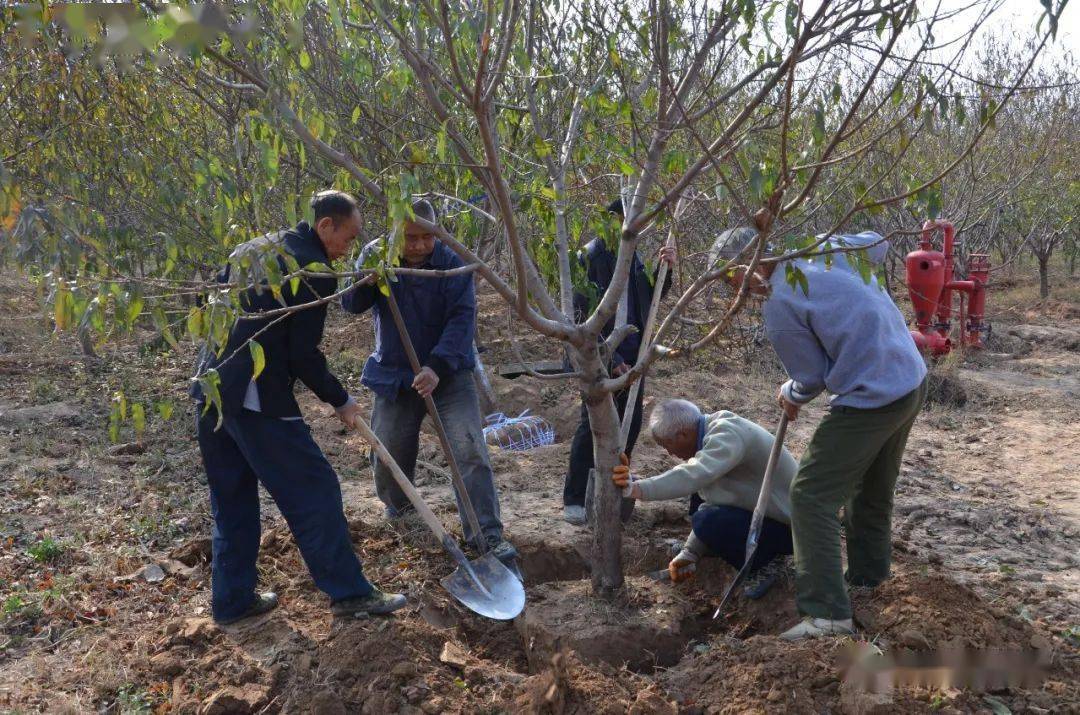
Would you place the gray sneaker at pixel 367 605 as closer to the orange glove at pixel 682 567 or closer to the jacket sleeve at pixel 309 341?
the jacket sleeve at pixel 309 341

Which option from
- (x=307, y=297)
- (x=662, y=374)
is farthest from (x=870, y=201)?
(x=662, y=374)

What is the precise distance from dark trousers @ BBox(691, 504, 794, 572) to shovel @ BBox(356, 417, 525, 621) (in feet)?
2.88

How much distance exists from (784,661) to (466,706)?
1.10 meters

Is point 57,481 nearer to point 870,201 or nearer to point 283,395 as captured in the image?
point 283,395

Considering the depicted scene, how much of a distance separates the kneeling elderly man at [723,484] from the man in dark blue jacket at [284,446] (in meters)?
1.18

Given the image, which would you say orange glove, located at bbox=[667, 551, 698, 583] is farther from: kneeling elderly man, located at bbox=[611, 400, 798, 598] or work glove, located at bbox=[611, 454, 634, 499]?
work glove, located at bbox=[611, 454, 634, 499]

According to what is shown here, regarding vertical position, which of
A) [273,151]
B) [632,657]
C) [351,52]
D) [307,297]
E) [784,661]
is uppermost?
[351,52]

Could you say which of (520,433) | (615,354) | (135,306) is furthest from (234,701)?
(520,433)

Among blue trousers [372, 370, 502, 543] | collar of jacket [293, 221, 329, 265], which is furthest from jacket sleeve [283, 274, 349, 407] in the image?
blue trousers [372, 370, 502, 543]

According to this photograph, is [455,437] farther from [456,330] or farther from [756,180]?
[756,180]

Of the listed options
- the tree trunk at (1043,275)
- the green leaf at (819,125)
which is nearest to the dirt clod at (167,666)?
the green leaf at (819,125)

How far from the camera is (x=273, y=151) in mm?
2271

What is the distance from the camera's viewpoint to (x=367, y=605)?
359 cm

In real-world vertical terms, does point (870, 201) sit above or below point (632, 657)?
above
